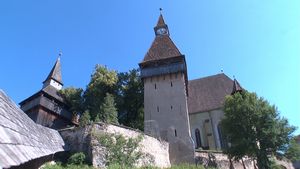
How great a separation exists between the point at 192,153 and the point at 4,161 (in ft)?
76.6

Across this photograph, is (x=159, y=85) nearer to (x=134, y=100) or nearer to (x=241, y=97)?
(x=134, y=100)

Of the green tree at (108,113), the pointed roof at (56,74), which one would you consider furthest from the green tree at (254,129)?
the pointed roof at (56,74)

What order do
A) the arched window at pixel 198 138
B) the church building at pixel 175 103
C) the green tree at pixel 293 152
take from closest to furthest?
the green tree at pixel 293 152 < the church building at pixel 175 103 < the arched window at pixel 198 138

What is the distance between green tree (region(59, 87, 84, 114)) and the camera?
32441mm

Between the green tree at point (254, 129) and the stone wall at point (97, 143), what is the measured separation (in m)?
6.24

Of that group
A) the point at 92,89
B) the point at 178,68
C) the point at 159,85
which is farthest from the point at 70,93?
the point at 178,68

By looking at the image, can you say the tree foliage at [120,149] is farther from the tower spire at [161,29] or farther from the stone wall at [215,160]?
the tower spire at [161,29]

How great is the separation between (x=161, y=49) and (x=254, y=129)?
14.4m

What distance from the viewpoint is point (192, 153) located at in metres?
24.9

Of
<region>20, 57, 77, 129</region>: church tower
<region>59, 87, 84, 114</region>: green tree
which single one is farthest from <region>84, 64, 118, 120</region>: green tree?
<region>20, 57, 77, 129</region>: church tower

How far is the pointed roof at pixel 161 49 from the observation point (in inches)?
1228

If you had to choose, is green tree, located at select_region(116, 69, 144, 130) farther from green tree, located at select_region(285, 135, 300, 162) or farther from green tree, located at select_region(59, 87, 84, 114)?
green tree, located at select_region(285, 135, 300, 162)

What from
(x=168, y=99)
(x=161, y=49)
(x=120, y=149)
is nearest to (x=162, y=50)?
(x=161, y=49)

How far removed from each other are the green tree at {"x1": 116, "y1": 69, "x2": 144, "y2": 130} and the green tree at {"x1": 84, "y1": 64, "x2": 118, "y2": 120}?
133 cm
